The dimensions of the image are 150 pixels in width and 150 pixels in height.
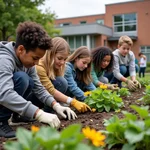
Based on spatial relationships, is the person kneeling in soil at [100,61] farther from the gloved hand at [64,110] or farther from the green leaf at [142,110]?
the green leaf at [142,110]

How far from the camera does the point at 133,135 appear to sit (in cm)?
134

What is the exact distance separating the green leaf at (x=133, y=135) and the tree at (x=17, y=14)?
15.4 metres

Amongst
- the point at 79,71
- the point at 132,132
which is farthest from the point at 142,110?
the point at 79,71

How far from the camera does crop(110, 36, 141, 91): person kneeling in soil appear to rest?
514 cm

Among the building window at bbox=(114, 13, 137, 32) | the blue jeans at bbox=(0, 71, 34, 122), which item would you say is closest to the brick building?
the building window at bbox=(114, 13, 137, 32)

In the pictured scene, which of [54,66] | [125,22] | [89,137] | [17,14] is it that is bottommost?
[89,137]

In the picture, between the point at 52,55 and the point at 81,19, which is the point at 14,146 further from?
the point at 81,19

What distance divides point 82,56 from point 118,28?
26558 millimetres

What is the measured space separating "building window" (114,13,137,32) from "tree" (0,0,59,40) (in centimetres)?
1240

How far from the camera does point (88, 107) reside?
3002mm

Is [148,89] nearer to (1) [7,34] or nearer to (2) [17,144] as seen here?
(2) [17,144]

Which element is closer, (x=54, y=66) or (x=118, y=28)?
(x=54, y=66)

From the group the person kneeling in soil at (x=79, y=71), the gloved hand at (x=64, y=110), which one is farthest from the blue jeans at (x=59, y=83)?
the gloved hand at (x=64, y=110)

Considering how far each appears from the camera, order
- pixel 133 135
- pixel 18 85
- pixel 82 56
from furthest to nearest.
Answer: pixel 82 56, pixel 18 85, pixel 133 135
